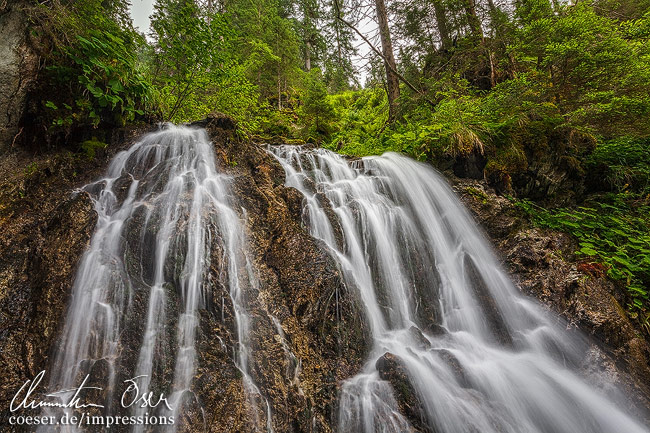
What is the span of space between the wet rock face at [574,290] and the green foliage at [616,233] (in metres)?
0.19

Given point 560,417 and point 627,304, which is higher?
point 627,304

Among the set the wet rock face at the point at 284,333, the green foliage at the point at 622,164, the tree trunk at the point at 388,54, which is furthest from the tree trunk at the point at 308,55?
the wet rock face at the point at 284,333

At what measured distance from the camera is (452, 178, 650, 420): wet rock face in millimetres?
3227

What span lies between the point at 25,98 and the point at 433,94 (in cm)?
857

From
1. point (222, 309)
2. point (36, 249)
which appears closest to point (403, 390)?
point (222, 309)

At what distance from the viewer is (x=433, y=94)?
25.5 feet

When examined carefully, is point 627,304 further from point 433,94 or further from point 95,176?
point 95,176

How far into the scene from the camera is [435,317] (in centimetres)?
406

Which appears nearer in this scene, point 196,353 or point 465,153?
point 196,353

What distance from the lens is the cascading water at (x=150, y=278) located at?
2.48 m

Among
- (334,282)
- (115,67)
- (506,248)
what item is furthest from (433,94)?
(115,67)

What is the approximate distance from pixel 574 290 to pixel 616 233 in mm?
1686

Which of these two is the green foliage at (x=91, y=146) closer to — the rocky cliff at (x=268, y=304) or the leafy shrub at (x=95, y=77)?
the rocky cliff at (x=268, y=304)

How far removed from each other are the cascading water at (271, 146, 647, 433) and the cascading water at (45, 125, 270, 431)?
1520mm
